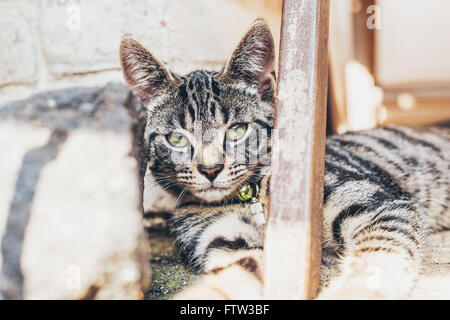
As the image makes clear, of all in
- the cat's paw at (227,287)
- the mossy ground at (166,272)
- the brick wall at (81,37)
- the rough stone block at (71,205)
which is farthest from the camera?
the brick wall at (81,37)

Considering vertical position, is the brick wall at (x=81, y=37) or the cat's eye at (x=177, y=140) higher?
the brick wall at (x=81, y=37)

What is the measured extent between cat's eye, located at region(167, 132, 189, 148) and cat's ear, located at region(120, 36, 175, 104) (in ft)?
0.57

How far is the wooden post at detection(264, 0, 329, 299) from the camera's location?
964 millimetres

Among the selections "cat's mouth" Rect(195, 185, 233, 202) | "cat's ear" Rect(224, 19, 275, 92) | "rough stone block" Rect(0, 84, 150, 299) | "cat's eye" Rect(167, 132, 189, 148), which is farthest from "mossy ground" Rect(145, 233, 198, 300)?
"cat's ear" Rect(224, 19, 275, 92)

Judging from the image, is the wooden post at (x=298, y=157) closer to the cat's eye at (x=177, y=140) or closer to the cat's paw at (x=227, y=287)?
the cat's paw at (x=227, y=287)

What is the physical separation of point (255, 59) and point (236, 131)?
0.26 meters

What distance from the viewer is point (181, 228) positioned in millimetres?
1512

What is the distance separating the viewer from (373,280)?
107 centimetres

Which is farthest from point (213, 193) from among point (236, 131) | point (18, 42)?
point (18, 42)

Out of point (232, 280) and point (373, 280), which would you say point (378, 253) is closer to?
point (373, 280)

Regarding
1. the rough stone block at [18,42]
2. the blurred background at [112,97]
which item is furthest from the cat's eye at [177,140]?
the rough stone block at [18,42]

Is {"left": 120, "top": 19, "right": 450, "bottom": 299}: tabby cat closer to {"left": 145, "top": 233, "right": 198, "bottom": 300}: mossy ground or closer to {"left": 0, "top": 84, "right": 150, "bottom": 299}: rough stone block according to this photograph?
{"left": 145, "top": 233, "right": 198, "bottom": 300}: mossy ground

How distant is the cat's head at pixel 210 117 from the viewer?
4.36ft

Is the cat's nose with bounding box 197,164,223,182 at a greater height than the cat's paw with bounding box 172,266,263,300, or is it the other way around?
the cat's nose with bounding box 197,164,223,182
